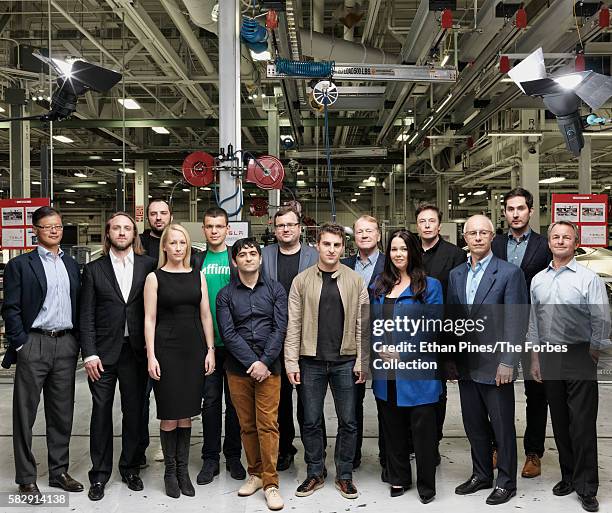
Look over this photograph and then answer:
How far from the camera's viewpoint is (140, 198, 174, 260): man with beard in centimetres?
334

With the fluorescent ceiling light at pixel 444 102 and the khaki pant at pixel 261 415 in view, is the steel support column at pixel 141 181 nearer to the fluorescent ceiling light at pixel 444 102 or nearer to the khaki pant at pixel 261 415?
the fluorescent ceiling light at pixel 444 102

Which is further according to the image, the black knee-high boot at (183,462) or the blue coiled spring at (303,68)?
the blue coiled spring at (303,68)

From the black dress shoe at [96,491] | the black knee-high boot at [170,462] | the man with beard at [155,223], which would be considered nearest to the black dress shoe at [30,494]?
the black dress shoe at [96,491]

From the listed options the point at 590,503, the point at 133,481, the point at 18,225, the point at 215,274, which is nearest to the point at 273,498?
the point at 133,481

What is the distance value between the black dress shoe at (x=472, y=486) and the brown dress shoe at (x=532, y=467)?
1.06ft

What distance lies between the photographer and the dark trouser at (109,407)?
294cm

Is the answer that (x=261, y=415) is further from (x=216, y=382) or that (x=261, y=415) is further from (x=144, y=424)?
(x=144, y=424)

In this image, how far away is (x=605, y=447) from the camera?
145 inches

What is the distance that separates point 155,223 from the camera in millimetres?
3348

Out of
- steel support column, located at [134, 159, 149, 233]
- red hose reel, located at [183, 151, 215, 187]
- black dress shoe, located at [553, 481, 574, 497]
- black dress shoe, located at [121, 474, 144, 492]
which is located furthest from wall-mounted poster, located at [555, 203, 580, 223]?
steel support column, located at [134, 159, 149, 233]

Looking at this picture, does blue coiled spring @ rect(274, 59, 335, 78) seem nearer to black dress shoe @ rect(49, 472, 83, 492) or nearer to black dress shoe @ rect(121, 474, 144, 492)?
black dress shoe @ rect(121, 474, 144, 492)

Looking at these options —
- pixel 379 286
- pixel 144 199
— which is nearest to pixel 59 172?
pixel 144 199

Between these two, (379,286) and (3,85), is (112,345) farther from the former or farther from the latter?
(3,85)

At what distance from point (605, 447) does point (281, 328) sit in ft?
7.86
